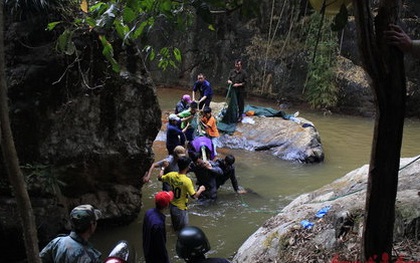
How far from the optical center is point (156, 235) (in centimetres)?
436

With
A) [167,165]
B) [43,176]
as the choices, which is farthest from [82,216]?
[167,165]

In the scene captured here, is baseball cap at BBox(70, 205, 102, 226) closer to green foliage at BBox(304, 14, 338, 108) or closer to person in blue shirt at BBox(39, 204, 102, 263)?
person in blue shirt at BBox(39, 204, 102, 263)

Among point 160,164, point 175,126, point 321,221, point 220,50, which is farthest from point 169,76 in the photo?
point 321,221

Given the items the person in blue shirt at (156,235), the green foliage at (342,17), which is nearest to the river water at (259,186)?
the person in blue shirt at (156,235)

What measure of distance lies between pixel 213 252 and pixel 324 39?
490 inches

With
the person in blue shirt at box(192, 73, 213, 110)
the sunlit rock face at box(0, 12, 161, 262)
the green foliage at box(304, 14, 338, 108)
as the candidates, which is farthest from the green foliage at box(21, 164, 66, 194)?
the green foliage at box(304, 14, 338, 108)

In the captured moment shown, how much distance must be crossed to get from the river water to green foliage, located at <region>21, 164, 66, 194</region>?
997 millimetres

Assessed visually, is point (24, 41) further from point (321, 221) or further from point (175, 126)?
point (321, 221)

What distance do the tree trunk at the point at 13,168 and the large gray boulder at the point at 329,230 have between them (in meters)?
2.59

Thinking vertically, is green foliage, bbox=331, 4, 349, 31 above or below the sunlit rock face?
above

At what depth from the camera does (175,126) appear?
8.12 m

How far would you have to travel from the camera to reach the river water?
21.2ft

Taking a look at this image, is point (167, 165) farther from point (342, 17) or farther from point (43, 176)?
point (342, 17)

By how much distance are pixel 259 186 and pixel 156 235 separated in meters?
4.74
